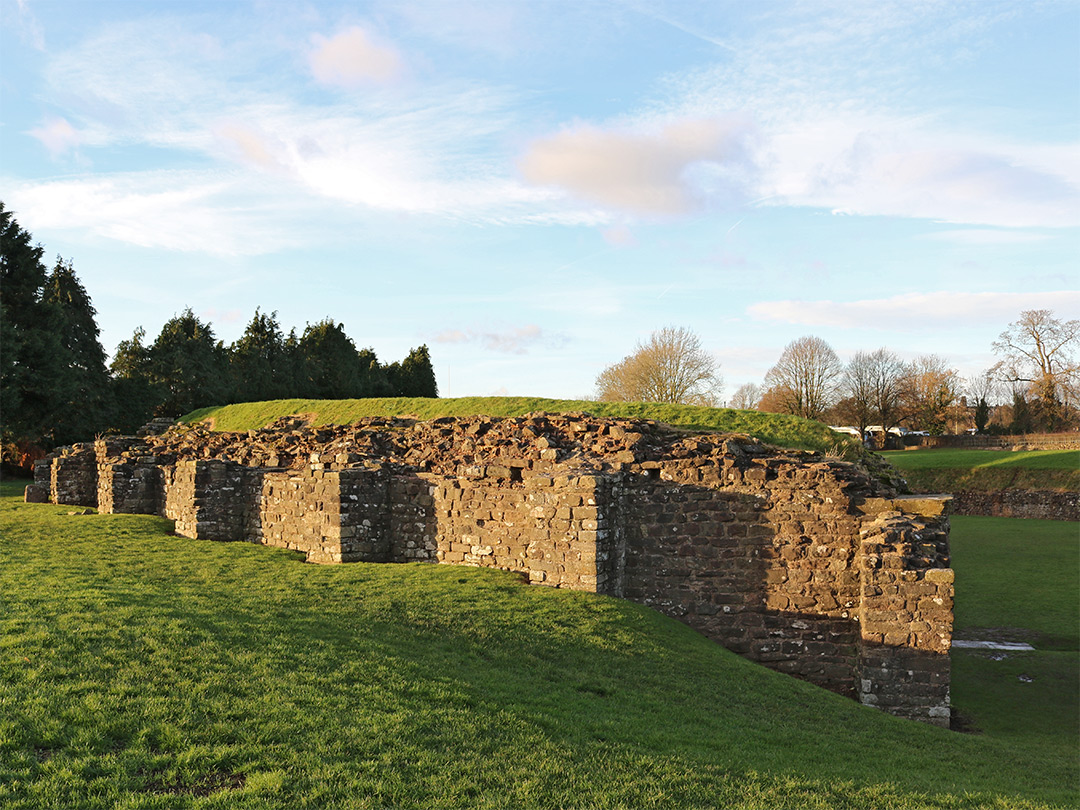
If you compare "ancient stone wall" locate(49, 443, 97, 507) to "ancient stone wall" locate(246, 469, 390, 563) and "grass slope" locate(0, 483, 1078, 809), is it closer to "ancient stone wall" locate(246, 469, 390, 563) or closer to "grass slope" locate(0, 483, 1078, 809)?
"ancient stone wall" locate(246, 469, 390, 563)

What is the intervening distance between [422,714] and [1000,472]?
42.0 metres

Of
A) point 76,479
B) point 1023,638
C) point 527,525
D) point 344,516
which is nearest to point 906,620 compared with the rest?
point 527,525

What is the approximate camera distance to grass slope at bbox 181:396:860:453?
19641 millimetres

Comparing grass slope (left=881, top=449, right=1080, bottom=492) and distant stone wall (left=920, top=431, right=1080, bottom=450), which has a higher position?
distant stone wall (left=920, top=431, right=1080, bottom=450)

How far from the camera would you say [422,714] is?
6.19 m

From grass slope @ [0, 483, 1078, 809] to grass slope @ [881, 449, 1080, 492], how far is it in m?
30.6

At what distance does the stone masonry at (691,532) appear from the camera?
10.5 metres

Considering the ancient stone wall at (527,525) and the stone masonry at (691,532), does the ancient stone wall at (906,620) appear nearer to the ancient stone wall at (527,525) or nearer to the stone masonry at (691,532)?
the stone masonry at (691,532)

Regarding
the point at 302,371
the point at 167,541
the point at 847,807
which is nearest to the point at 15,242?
the point at 302,371

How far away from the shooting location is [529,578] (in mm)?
11789

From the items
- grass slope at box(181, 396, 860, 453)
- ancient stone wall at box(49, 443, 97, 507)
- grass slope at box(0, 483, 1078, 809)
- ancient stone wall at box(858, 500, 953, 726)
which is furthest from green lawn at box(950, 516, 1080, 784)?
ancient stone wall at box(49, 443, 97, 507)

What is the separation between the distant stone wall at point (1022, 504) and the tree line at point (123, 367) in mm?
40854

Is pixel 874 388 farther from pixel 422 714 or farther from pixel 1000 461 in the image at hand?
pixel 422 714

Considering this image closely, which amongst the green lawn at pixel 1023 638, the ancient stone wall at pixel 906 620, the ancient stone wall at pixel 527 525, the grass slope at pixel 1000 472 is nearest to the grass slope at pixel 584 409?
the ancient stone wall at pixel 527 525
